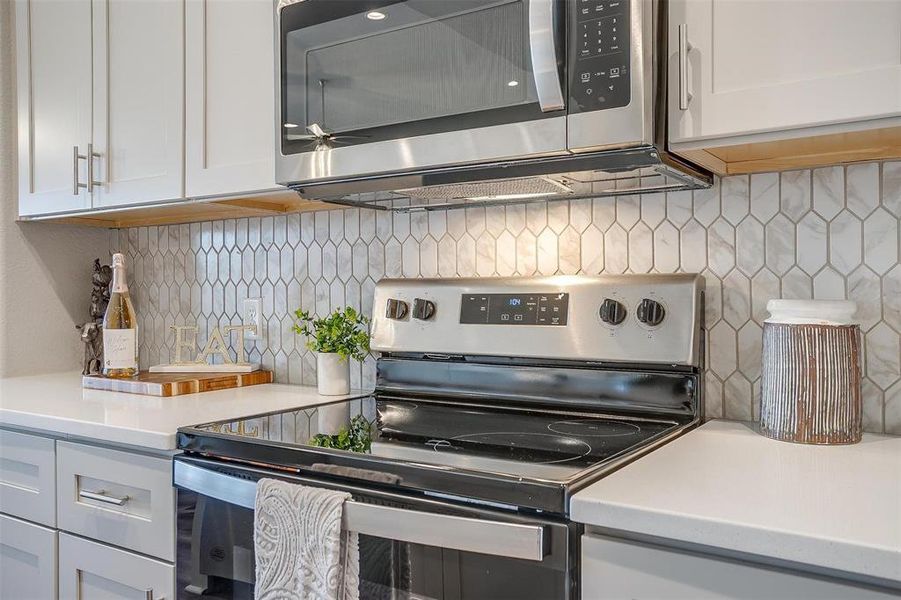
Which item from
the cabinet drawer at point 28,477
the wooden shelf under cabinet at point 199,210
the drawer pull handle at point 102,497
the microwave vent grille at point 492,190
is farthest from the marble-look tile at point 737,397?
the cabinet drawer at point 28,477

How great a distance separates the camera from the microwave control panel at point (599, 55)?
1082mm

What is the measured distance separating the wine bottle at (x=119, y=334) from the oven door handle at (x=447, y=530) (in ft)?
3.34

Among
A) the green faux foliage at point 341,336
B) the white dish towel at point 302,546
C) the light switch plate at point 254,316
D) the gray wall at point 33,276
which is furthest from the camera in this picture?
the gray wall at point 33,276

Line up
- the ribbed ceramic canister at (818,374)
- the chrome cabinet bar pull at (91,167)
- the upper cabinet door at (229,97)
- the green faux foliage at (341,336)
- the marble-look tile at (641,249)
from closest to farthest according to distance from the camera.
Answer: the ribbed ceramic canister at (818,374)
the marble-look tile at (641,249)
the upper cabinet door at (229,97)
the green faux foliage at (341,336)
the chrome cabinet bar pull at (91,167)

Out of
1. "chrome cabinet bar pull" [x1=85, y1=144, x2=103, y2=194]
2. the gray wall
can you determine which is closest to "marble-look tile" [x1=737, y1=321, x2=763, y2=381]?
"chrome cabinet bar pull" [x1=85, y1=144, x2=103, y2=194]

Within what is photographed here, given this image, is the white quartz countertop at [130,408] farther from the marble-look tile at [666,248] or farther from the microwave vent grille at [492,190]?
the marble-look tile at [666,248]

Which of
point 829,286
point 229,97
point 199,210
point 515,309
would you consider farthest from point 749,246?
point 199,210

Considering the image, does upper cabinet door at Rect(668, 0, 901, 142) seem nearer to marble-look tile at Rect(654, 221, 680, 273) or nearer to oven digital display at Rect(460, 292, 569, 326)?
marble-look tile at Rect(654, 221, 680, 273)

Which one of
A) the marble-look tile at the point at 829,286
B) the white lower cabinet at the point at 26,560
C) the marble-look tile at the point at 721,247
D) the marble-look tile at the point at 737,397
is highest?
the marble-look tile at the point at 721,247

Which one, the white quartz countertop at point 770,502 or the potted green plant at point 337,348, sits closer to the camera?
the white quartz countertop at point 770,502

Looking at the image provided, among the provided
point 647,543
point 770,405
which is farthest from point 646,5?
point 647,543

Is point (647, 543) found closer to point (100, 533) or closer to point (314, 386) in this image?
point (100, 533)

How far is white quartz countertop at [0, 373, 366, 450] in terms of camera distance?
1343 mm

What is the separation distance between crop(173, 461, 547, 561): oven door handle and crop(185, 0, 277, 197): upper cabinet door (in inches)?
31.9
